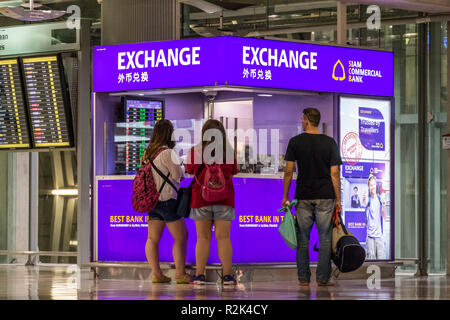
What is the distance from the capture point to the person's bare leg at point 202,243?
8742mm

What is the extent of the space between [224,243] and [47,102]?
366 cm

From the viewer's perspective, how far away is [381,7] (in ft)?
41.3

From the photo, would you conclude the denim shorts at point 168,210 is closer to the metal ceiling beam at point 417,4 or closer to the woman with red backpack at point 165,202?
the woman with red backpack at point 165,202

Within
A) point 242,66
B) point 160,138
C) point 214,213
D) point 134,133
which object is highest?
point 242,66

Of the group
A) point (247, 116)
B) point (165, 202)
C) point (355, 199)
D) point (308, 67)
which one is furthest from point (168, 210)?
point (355, 199)

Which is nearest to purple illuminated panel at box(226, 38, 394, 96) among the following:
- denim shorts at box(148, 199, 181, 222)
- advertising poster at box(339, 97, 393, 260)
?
advertising poster at box(339, 97, 393, 260)

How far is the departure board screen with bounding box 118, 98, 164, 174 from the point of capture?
33.6 ft

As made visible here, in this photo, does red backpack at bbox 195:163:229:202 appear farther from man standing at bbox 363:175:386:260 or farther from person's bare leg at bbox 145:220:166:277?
man standing at bbox 363:175:386:260

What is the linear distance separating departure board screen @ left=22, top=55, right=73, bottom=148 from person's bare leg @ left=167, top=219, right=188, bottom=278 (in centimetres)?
257

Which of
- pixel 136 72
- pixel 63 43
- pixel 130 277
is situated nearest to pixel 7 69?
pixel 63 43

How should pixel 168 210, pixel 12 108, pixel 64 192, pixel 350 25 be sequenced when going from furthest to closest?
1. pixel 64 192
2. pixel 350 25
3. pixel 12 108
4. pixel 168 210

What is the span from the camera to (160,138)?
30.1 feet

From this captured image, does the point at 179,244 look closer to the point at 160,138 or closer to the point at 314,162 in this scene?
the point at 160,138

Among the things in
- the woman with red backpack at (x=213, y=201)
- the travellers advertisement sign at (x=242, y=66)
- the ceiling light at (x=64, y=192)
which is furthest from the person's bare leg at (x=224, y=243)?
the ceiling light at (x=64, y=192)
